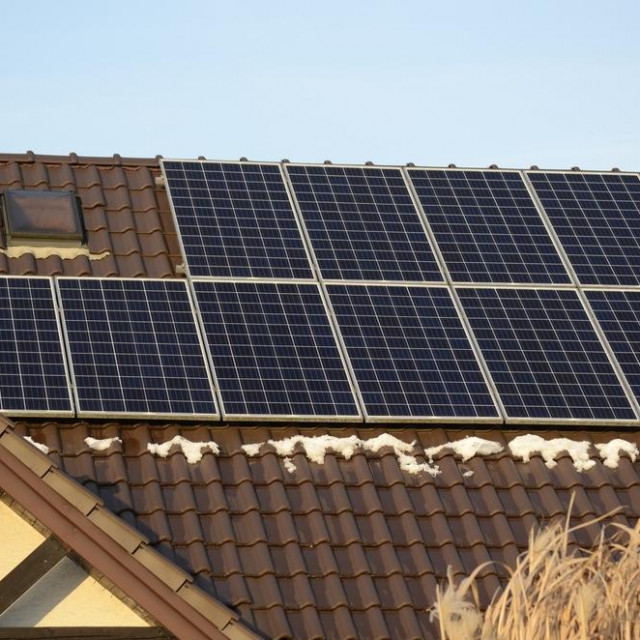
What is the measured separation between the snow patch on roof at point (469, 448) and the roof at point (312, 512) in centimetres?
7

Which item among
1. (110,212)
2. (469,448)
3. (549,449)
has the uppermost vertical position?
(110,212)

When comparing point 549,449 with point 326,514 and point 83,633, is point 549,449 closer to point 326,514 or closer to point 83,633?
point 326,514

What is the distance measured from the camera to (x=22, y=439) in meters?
13.5

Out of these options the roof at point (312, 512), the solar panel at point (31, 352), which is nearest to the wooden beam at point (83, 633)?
the roof at point (312, 512)

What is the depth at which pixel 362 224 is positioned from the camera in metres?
18.5

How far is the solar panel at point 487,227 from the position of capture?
18125mm

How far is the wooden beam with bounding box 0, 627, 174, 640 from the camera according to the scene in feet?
43.5

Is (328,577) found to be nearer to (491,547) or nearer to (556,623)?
(491,547)

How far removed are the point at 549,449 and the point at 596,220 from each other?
4.05 meters

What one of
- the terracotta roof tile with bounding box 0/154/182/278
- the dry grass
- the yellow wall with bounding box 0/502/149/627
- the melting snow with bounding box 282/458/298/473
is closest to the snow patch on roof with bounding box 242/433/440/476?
the melting snow with bounding box 282/458/298/473

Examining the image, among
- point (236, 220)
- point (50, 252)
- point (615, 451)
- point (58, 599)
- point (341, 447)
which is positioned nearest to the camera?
point (58, 599)

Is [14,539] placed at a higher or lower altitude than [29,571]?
higher

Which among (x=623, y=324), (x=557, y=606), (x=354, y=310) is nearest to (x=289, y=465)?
(x=354, y=310)

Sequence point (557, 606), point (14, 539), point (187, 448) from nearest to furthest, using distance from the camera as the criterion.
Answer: point (557, 606) < point (14, 539) < point (187, 448)
